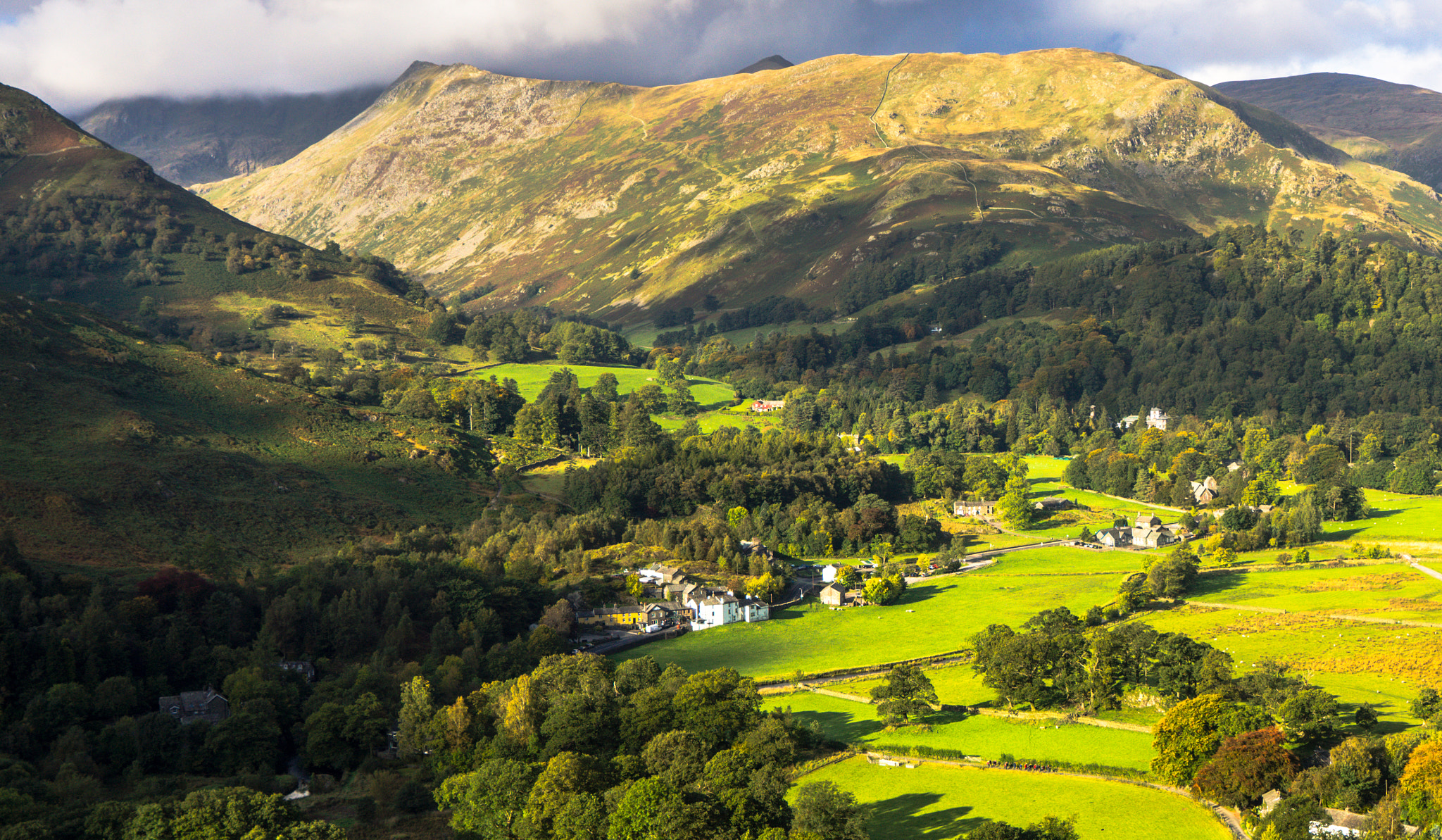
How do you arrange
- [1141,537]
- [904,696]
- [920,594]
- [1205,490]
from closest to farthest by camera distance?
[904,696] < [920,594] < [1141,537] < [1205,490]

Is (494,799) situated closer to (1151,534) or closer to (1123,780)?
(1123,780)

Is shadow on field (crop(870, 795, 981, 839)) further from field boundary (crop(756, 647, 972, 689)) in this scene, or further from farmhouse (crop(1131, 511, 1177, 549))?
farmhouse (crop(1131, 511, 1177, 549))

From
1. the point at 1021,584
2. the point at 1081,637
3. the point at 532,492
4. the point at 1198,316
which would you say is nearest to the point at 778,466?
the point at 532,492

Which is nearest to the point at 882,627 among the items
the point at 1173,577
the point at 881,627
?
the point at 881,627

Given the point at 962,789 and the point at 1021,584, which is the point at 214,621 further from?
the point at 1021,584

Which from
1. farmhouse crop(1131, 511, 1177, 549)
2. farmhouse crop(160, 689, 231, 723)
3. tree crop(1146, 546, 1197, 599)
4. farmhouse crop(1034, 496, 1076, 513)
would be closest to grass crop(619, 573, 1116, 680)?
tree crop(1146, 546, 1197, 599)

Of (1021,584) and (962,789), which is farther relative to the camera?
(1021,584)
